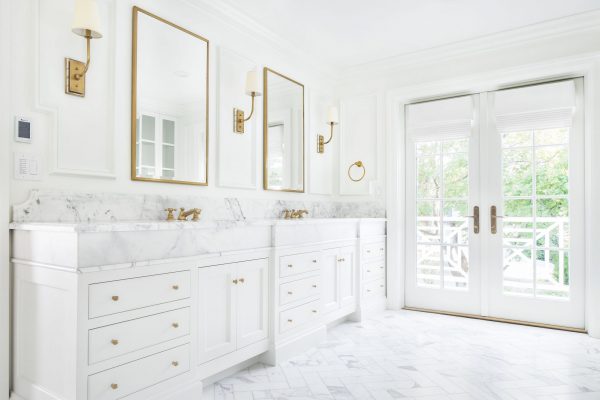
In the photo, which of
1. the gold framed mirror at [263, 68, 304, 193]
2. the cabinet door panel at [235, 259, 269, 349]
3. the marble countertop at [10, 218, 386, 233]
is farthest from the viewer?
the gold framed mirror at [263, 68, 304, 193]

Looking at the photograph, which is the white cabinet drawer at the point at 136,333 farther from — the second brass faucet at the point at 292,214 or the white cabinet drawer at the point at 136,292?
the second brass faucet at the point at 292,214

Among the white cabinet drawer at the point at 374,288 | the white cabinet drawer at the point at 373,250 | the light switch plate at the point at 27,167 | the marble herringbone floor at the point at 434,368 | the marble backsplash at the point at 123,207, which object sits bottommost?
the marble herringbone floor at the point at 434,368

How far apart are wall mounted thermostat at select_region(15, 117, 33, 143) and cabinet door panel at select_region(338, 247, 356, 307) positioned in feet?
7.56

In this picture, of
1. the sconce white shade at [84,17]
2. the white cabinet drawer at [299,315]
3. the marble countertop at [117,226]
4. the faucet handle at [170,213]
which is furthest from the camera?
the white cabinet drawer at [299,315]

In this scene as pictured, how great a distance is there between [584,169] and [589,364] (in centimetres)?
160

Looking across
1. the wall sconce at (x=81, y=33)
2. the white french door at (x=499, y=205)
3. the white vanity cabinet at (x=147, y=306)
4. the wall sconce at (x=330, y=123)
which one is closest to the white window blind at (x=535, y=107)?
the white french door at (x=499, y=205)

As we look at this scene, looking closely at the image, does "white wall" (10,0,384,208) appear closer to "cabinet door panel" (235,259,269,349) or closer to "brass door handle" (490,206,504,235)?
"cabinet door panel" (235,259,269,349)

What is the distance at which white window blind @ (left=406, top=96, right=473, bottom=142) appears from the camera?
395cm

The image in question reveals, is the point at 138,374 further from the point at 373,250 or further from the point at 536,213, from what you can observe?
the point at 536,213

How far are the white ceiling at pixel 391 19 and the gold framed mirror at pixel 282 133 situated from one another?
1.35 ft

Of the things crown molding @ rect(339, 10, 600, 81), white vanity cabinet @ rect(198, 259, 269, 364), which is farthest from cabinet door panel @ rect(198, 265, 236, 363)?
crown molding @ rect(339, 10, 600, 81)

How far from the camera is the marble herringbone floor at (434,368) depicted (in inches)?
90.4

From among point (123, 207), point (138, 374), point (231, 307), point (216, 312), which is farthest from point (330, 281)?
point (138, 374)

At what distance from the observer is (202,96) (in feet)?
9.52
